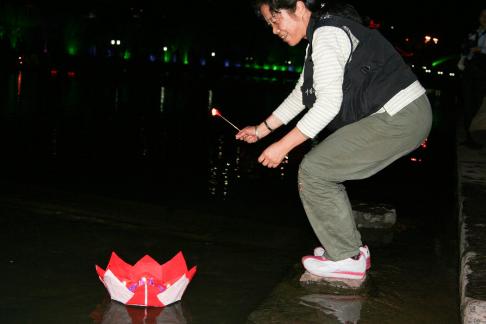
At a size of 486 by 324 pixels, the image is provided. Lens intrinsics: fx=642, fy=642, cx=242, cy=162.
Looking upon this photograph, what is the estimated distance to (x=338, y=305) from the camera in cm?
322

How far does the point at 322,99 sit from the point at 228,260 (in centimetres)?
139

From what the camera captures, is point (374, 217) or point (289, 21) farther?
point (374, 217)

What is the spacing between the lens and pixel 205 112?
1553cm

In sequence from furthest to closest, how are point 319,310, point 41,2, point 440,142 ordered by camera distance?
point 41,2 → point 440,142 → point 319,310

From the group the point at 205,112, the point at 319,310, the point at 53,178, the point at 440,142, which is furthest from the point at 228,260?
the point at 205,112

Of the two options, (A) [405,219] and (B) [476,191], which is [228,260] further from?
(B) [476,191]

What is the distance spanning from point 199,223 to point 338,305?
198cm

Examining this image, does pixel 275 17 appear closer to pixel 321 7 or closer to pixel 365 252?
pixel 321 7

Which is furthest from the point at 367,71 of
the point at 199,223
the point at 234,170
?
the point at 234,170

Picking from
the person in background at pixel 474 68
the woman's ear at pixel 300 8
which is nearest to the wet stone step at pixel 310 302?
the woman's ear at pixel 300 8

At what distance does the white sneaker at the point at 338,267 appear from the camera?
11.4 feet

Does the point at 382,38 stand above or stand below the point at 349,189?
above

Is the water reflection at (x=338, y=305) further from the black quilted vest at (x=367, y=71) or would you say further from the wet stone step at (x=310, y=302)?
the black quilted vest at (x=367, y=71)

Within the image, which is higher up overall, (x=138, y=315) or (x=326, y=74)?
(x=326, y=74)
